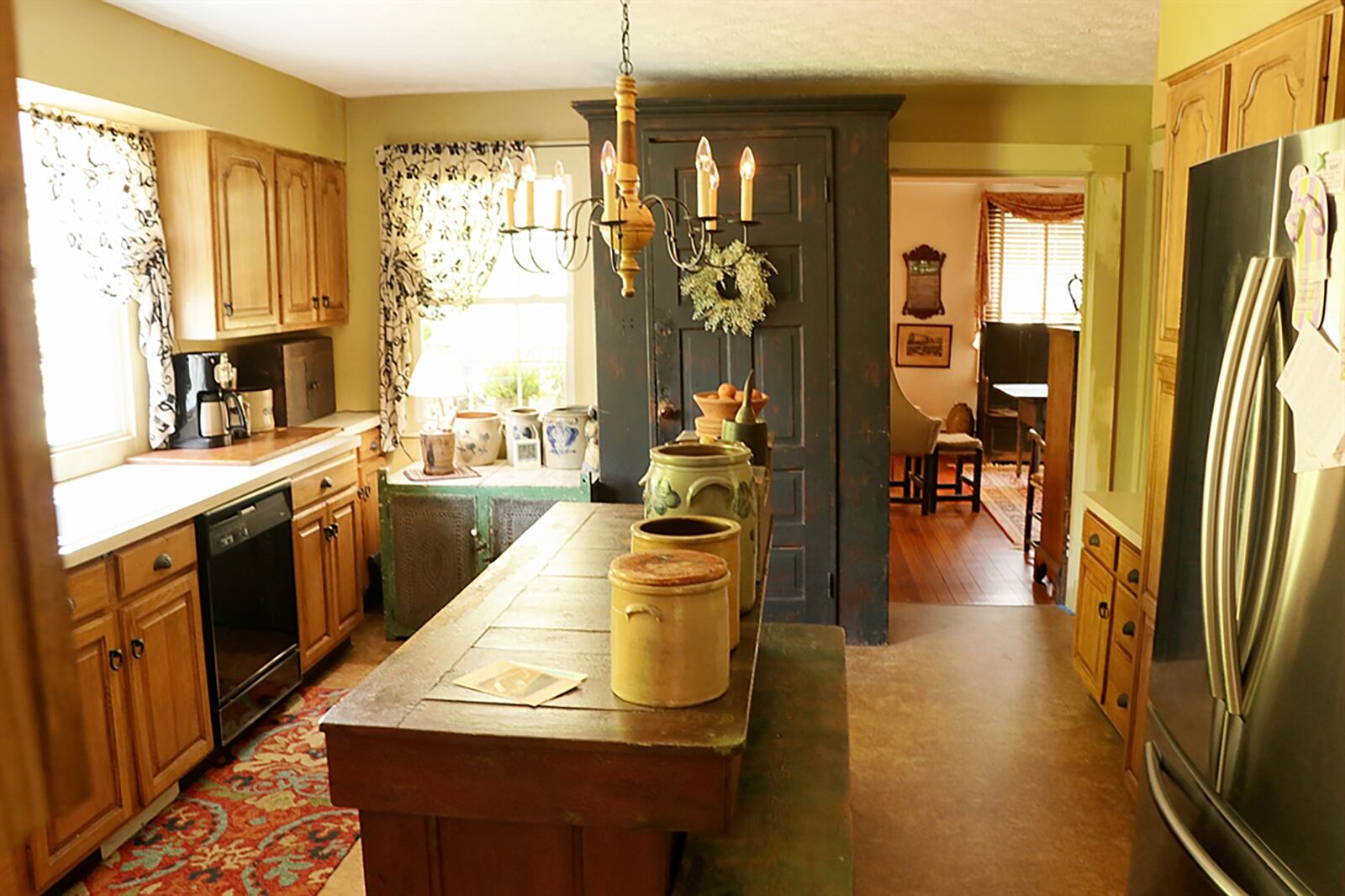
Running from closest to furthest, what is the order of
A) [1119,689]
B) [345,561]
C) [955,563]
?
[1119,689] < [345,561] < [955,563]

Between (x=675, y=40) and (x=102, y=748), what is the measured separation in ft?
10.3

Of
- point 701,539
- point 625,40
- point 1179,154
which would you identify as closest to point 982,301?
point 1179,154

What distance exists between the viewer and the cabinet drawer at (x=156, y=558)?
298cm

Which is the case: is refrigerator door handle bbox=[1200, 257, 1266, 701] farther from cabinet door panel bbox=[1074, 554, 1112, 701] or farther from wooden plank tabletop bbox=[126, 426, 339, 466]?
wooden plank tabletop bbox=[126, 426, 339, 466]

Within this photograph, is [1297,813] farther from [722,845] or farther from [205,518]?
[205,518]

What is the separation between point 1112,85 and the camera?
→ 4.90 metres

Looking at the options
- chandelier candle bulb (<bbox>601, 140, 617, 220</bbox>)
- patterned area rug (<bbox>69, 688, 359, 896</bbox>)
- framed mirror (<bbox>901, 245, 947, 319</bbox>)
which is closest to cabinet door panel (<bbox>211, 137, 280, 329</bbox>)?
patterned area rug (<bbox>69, 688, 359, 896</bbox>)

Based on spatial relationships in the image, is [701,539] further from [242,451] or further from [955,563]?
[955,563]

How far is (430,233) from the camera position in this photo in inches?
198

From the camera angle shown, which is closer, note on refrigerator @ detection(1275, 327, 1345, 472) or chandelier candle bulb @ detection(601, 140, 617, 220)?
note on refrigerator @ detection(1275, 327, 1345, 472)

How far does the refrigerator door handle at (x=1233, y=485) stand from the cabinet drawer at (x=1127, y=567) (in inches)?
65.5

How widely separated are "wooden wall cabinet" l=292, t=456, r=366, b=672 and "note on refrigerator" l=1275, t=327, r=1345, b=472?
3495mm

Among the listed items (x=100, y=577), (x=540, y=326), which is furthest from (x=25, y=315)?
(x=540, y=326)

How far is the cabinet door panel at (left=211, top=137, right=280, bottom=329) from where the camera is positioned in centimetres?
409
